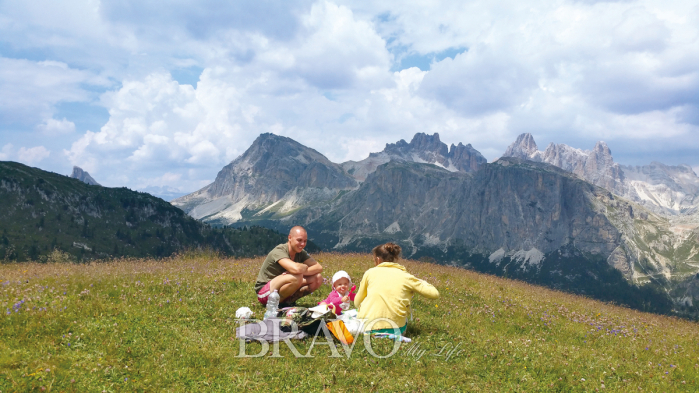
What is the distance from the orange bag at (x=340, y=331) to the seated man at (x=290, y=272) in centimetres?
169

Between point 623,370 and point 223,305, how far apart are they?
A: 10.9 metres

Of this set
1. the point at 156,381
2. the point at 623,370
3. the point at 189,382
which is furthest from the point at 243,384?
the point at 623,370

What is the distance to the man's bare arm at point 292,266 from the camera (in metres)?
10.6

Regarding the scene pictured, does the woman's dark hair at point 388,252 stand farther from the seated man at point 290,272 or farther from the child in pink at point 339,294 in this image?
the seated man at point 290,272

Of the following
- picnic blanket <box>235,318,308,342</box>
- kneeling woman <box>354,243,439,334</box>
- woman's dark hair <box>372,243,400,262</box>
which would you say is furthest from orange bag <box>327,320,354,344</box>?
woman's dark hair <box>372,243,400,262</box>

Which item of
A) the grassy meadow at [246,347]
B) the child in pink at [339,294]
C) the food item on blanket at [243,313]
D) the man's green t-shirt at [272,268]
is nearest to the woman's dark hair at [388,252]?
the child in pink at [339,294]

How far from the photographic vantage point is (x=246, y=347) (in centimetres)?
912

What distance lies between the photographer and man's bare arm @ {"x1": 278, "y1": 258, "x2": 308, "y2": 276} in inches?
417

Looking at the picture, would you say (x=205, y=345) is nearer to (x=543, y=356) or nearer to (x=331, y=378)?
(x=331, y=378)

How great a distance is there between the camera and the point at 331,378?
26.6 feet

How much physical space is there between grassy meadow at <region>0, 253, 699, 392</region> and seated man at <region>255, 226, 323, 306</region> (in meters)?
1.26

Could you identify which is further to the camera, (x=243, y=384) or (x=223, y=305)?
(x=223, y=305)

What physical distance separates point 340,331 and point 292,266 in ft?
7.18

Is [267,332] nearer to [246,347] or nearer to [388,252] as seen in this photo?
[246,347]
